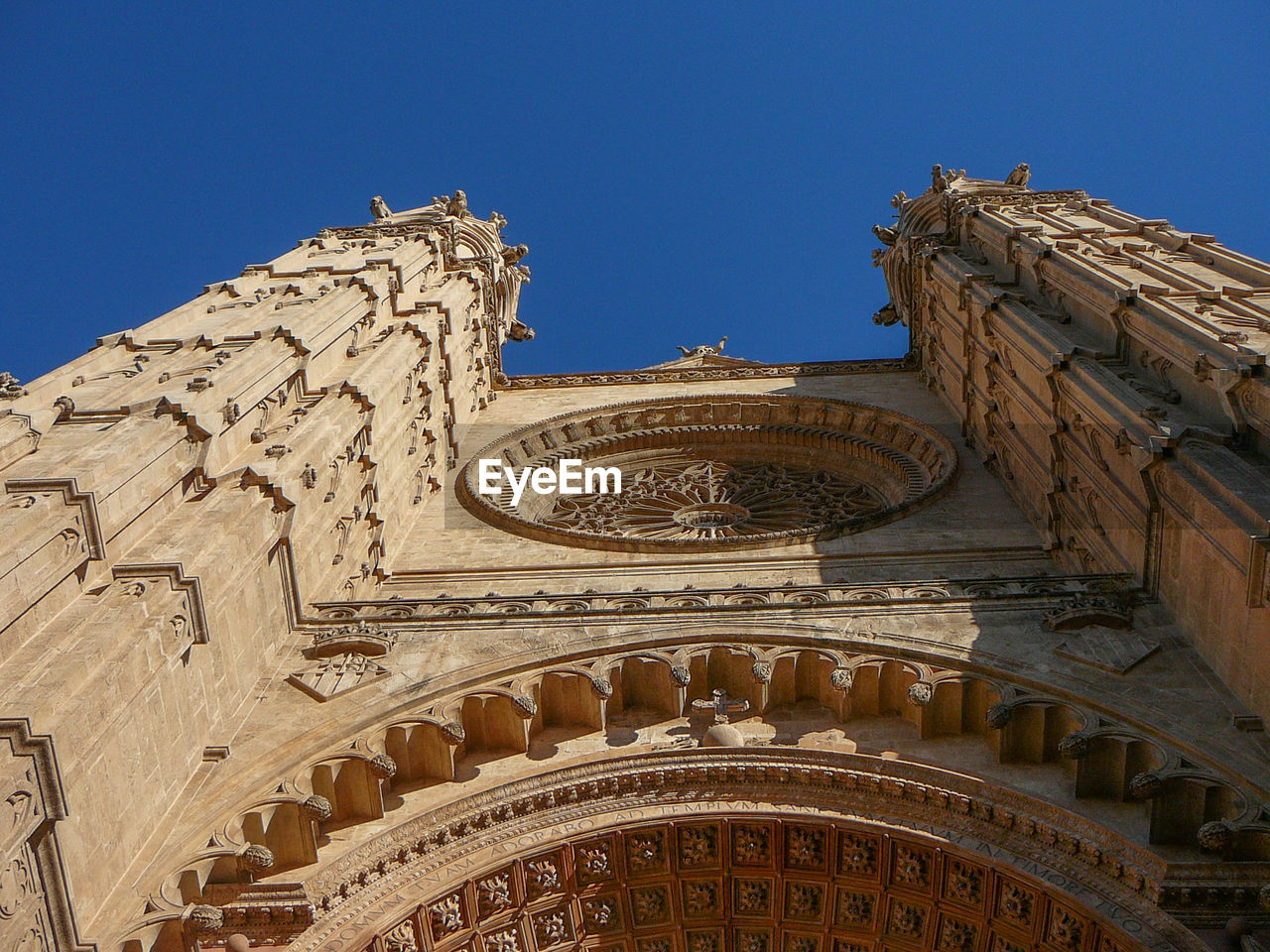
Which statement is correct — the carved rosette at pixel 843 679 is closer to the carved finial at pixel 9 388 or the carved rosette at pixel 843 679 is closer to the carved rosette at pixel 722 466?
the carved rosette at pixel 722 466

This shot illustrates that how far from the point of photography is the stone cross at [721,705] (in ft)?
36.4

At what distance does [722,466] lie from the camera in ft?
73.0

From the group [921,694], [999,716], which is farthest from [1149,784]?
[921,694]

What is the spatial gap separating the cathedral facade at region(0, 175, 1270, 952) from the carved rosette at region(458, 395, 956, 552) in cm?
245

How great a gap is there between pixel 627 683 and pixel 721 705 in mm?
1000

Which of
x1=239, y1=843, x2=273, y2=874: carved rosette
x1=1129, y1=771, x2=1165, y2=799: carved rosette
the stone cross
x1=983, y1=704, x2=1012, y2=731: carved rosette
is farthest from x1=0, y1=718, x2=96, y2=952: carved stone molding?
x1=1129, y1=771, x2=1165, y2=799: carved rosette

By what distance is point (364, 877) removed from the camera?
30.4ft

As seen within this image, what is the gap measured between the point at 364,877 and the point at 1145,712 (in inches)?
252

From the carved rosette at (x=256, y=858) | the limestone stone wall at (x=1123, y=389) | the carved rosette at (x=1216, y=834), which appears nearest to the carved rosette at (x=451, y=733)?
the carved rosette at (x=256, y=858)

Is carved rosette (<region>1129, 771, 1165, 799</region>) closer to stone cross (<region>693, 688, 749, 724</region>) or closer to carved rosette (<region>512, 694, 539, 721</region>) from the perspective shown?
stone cross (<region>693, 688, 749, 724</region>)

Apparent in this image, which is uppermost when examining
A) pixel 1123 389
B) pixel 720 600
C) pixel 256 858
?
pixel 1123 389

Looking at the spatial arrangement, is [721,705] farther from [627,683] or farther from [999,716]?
[999,716]
